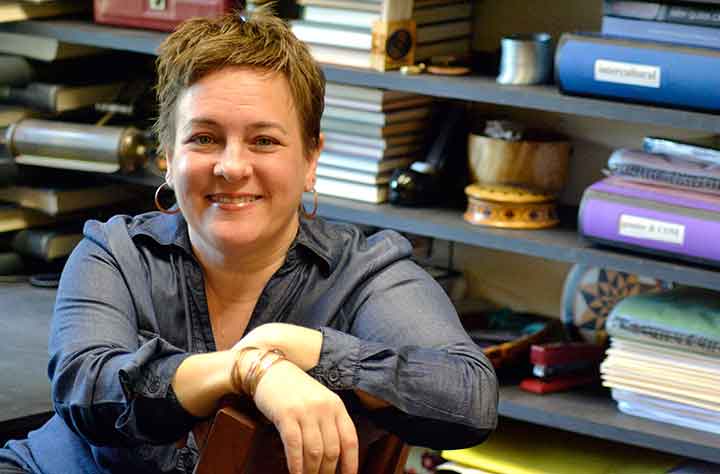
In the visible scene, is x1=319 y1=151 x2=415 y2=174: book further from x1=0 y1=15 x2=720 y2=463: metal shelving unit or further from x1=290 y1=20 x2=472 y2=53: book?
x1=290 y1=20 x2=472 y2=53: book

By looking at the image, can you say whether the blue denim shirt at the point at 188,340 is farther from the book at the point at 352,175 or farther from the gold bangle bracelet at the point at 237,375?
the book at the point at 352,175

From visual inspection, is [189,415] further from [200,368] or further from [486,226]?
[486,226]

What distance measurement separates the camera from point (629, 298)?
250cm

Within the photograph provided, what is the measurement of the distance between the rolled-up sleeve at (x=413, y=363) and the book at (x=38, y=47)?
154cm

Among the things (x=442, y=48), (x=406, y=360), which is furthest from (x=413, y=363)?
(x=442, y=48)

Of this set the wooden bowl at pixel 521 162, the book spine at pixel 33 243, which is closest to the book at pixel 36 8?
the book spine at pixel 33 243

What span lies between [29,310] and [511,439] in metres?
1.02

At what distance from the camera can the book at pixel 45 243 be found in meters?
3.01

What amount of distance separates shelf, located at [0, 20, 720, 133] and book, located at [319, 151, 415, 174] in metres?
0.17

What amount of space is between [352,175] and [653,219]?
674mm

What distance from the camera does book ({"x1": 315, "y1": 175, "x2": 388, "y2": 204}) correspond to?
2711 millimetres

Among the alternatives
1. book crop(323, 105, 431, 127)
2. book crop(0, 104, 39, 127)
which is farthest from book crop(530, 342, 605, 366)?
book crop(0, 104, 39, 127)

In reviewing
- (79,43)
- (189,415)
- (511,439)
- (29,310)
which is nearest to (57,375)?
(189,415)

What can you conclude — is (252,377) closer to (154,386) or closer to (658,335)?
(154,386)
